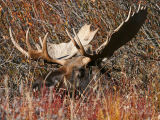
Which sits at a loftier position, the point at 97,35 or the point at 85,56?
the point at 97,35

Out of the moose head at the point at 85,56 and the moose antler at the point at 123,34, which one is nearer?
the moose head at the point at 85,56

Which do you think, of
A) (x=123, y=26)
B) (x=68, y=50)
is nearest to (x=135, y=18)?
(x=123, y=26)

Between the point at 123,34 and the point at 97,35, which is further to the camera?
the point at 97,35

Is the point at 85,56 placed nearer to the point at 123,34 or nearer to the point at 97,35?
the point at 123,34

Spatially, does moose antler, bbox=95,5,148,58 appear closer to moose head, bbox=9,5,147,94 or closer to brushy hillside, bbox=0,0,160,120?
moose head, bbox=9,5,147,94

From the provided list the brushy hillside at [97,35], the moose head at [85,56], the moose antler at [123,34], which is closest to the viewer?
the moose head at [85,56]

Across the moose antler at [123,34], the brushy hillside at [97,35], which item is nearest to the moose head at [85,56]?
the moose antler at [123,34]

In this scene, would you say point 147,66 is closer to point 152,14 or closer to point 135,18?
point 152,14

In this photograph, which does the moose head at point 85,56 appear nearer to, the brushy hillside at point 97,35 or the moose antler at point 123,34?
the moose antler at point 123,34

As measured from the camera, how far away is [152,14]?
241 inches

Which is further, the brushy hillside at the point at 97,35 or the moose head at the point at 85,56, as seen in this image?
the brushy hillside at the point at 97,35

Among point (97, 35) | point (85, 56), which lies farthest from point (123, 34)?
point (97, 35)

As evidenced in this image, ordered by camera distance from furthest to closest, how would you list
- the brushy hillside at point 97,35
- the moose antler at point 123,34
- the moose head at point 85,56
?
the brushy hillside at point 97,35 → the moose antler at point 123,34 → the moose head at point 85,56

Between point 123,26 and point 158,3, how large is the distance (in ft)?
4.74
